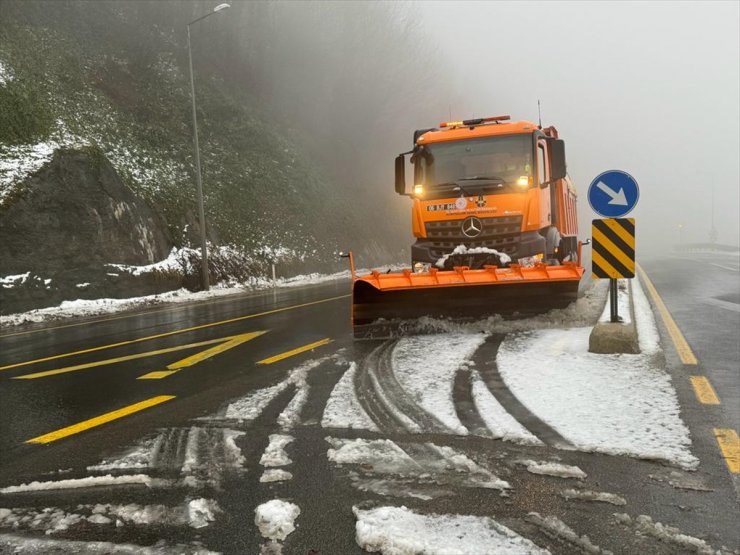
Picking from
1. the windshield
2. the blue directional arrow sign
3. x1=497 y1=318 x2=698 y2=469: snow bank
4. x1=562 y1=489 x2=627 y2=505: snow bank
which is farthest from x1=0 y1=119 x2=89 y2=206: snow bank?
x1=562 y1=489 x2=627 y2=505: snow bank

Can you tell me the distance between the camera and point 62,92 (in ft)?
65.9

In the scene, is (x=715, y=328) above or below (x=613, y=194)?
below

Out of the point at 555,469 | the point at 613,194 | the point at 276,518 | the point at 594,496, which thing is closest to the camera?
the point at 276,518

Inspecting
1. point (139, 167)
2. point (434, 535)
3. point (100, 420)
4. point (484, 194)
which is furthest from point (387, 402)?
point (139, 167)

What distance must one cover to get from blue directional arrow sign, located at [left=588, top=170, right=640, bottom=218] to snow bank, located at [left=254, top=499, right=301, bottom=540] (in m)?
5.68

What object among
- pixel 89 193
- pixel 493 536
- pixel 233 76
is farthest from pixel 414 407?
pixel 233 76

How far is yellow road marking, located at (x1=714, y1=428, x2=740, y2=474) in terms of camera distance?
3.27 metres

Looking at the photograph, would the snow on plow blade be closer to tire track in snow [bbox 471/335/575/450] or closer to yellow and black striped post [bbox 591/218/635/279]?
yellow and black striped post [bbox 591/218/635/279]

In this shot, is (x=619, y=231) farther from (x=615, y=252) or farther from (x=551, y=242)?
(x=551, y=242)

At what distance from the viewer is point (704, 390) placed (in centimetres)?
494

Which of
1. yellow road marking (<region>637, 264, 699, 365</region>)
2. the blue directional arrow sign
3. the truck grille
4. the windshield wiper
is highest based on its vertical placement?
the windshield wiper

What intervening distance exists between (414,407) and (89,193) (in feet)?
49.2

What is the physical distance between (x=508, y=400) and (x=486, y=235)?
4510 millimetres

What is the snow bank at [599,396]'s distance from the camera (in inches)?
142
